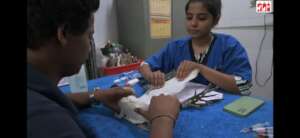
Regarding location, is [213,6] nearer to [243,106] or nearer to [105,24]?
[243,106]

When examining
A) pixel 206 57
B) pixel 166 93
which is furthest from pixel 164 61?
pixel 166 93

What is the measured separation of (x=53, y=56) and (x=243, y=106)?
0.67 metres

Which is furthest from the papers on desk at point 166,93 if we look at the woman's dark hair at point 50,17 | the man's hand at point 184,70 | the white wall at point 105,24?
the white wall at point 105,24

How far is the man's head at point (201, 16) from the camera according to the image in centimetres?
137

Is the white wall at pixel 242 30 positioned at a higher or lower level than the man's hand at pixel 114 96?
higher

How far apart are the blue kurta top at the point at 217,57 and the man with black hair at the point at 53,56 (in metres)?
0.76

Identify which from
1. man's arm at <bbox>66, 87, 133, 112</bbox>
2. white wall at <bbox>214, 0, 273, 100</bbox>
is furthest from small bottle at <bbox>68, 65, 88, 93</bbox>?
white wall at <bbox>214, 0, 273, 100</bbox>

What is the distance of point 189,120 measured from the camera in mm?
861

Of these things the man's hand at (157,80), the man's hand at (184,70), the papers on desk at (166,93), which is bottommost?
the papers on desk at (166,93)

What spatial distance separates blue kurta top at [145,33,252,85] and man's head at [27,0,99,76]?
80 cm

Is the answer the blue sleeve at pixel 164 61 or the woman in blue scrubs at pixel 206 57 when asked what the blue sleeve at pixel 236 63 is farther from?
the blue sleeve at pixel 164 61

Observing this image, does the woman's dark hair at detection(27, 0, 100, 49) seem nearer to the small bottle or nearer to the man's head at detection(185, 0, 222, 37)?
the small bottle
